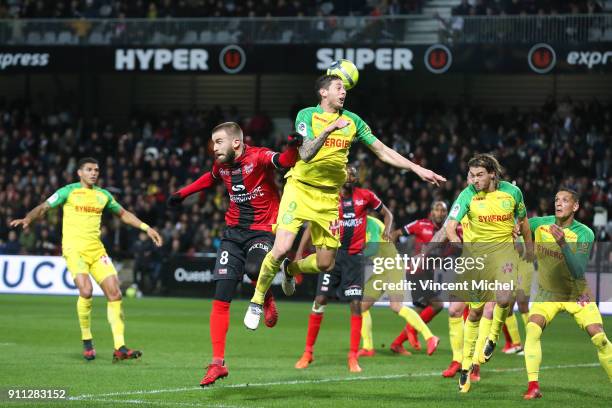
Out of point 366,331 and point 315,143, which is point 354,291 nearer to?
point 366,331

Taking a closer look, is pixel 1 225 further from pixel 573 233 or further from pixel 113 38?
pixel 573 233

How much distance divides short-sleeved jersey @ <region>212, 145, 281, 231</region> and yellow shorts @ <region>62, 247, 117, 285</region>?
4.04 meters

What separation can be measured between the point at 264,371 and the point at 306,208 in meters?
3.44

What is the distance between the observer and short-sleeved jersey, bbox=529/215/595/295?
457 inches

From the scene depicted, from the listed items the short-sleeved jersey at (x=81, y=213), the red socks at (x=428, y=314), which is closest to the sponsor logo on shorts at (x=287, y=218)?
the short-sleeved jersey at (x=81, y=213)

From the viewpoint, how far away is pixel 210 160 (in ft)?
118

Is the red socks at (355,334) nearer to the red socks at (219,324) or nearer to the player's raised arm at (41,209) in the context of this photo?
the red socks at (219,324)

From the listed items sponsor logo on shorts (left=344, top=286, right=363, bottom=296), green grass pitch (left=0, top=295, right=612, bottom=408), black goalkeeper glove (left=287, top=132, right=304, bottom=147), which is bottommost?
green grass pitch (left=0, top=295, right=612, bottom=408)

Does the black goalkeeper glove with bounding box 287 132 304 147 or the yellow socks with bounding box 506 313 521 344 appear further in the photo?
the yellow socks with bounding box 506 313 521 344

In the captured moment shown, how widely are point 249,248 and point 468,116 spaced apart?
25.0 meters

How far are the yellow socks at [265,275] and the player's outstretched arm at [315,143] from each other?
119cm

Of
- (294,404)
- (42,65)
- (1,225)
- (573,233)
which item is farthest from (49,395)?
(42,65)

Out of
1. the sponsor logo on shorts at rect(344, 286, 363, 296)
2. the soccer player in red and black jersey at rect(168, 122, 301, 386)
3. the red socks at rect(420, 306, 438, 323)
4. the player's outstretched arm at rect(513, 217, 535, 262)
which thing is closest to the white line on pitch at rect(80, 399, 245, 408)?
the soccer player in red and black jersey at rect(168, 122, 301, 386)

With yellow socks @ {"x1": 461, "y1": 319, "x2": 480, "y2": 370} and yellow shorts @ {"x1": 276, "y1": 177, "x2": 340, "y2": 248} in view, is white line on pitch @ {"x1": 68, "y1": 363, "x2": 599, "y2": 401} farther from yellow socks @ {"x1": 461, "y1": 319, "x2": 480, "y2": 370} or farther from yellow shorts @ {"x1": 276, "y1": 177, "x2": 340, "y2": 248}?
yellow shorts @ {"x1": 276, "y1": 177, "x2": 340, "y2": 248}
